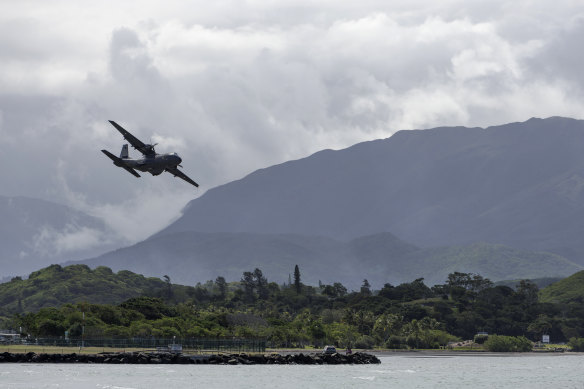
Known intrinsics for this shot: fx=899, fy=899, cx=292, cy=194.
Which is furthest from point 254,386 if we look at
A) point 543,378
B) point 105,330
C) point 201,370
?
point 105,330

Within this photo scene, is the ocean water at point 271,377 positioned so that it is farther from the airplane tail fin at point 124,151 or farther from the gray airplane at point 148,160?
the airplane tail fin at point 124,151

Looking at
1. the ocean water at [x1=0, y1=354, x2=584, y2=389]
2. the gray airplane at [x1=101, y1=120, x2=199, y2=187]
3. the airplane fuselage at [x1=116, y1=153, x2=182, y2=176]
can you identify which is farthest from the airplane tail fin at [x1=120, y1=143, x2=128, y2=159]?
the ocean water at [x1=0, y1=354, x2=584, y2=389]

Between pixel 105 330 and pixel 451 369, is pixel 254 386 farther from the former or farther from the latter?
pixel 105 330

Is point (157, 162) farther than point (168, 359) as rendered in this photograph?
No

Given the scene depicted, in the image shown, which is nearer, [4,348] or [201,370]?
[201,370]

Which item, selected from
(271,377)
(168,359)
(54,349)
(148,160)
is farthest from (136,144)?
(54,349)

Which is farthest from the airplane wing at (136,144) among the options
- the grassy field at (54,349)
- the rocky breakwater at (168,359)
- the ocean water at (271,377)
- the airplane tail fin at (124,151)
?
the grassy field at (54,349)

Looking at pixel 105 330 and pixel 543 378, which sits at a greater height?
pixel 105 330

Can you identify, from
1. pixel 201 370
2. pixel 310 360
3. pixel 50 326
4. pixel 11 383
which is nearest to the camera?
pixel 11 383

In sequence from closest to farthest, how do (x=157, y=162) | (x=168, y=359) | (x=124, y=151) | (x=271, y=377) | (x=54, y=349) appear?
(x=157, y=162) < (x=124, y=151) < (x=271, y=377) < (x=168, y=359) < (x=54, y=349)

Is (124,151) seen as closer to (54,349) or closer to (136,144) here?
(136,144)

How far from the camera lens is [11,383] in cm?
10488

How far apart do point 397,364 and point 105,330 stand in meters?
63.7

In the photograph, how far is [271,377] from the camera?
124188 mm
